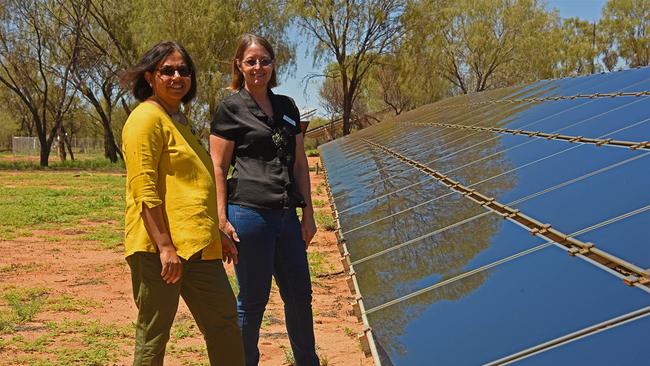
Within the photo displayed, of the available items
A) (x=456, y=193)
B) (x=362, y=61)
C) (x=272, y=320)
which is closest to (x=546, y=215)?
(x=456, y=193)

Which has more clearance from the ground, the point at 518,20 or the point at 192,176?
the point at 518,20

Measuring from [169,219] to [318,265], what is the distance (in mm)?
5916

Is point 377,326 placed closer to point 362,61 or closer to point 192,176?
point 192,176

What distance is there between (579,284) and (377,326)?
787 millimetres

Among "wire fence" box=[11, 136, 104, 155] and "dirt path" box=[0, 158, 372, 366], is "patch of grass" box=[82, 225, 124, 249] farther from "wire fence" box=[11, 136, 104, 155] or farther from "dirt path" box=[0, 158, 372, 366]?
"wire fence" box=[11, 136, 104, 155]

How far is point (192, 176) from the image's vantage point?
3.08 m

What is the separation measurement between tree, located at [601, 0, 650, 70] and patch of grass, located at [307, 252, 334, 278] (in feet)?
124

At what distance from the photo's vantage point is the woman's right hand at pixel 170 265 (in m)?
2.93

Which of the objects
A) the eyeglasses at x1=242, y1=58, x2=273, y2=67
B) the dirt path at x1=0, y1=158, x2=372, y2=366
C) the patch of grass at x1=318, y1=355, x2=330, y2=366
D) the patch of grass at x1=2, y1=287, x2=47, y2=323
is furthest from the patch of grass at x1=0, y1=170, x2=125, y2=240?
the eyeglasses at x1=242, y1=58, x2=273, y2=67

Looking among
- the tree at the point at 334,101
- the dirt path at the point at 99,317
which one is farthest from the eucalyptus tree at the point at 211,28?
the dirt path at the point at 99,317

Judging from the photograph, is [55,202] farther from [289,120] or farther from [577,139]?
[577,139]

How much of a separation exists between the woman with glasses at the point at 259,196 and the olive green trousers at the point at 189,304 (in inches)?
11.6

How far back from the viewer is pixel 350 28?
89.7 ft

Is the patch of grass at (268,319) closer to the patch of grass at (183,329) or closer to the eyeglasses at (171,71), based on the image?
the patch of grass at (183,329)
